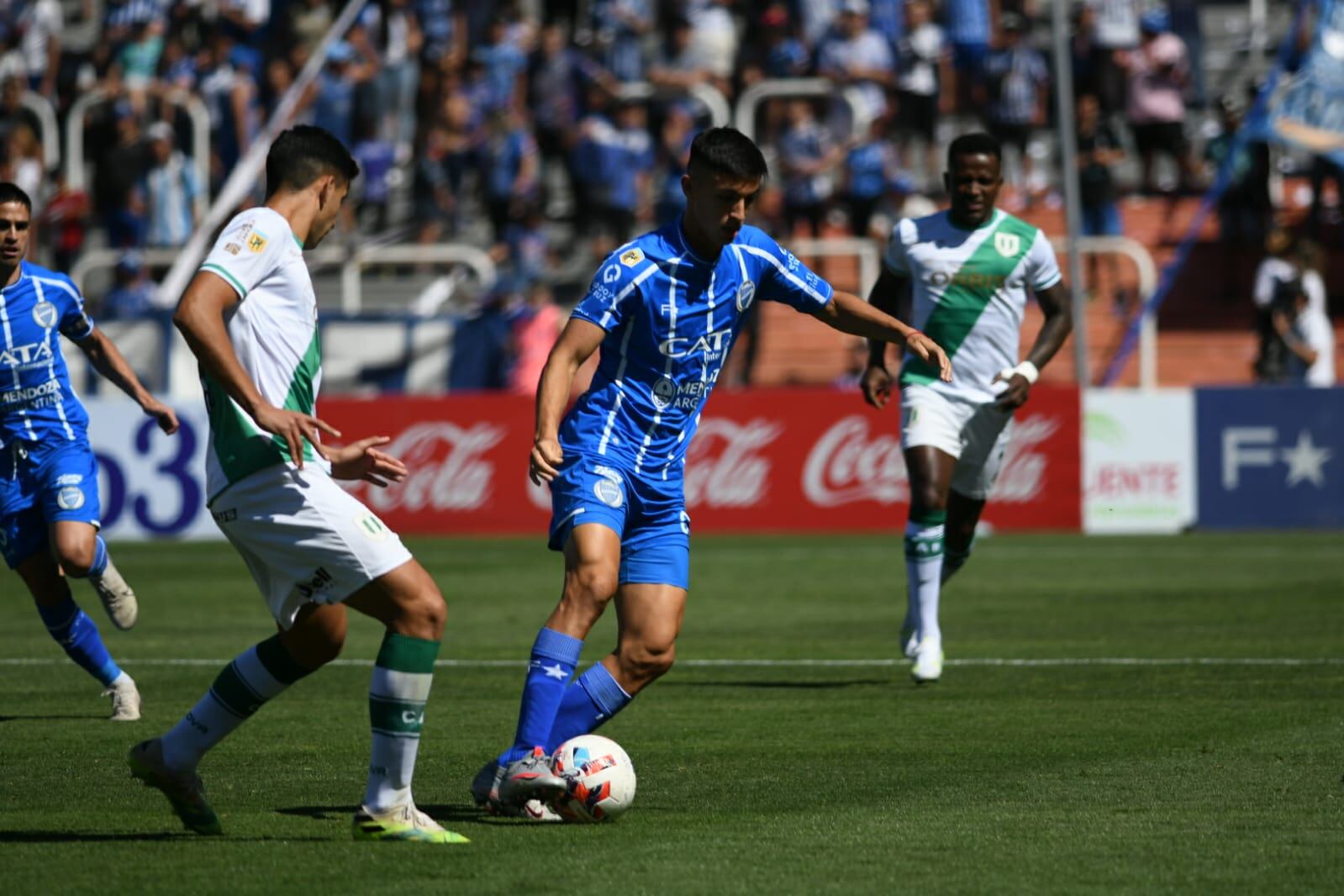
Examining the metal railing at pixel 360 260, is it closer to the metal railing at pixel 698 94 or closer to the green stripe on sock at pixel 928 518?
the metal railing at pixel 698 94

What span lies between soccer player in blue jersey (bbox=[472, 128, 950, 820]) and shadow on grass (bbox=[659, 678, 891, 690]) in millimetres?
3318

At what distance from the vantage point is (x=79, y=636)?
31.8 ft

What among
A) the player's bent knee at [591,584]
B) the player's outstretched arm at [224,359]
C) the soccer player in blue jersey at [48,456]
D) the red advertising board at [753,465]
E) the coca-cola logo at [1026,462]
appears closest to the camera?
the player's outstretched arm at [224,359]

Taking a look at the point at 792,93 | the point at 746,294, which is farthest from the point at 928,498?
the point at 792,93

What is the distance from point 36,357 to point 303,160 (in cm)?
395

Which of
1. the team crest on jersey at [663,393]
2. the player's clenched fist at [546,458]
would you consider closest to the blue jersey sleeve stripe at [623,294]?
the team crest on jersey at [663,393]

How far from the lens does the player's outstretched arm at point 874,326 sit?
24.1ft

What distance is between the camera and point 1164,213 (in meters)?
25.4

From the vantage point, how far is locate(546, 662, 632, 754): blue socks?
7035 millimetres

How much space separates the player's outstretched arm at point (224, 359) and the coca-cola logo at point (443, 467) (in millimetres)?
15376

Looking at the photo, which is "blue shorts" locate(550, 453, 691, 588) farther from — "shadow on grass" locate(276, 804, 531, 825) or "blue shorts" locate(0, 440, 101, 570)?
"blue shorts" locate(0, 440, 101, 570)

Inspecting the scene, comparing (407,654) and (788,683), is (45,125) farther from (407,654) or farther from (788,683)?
(407,654)

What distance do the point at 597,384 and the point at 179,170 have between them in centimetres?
1964

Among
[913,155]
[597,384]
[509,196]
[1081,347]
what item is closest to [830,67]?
[913,155]
